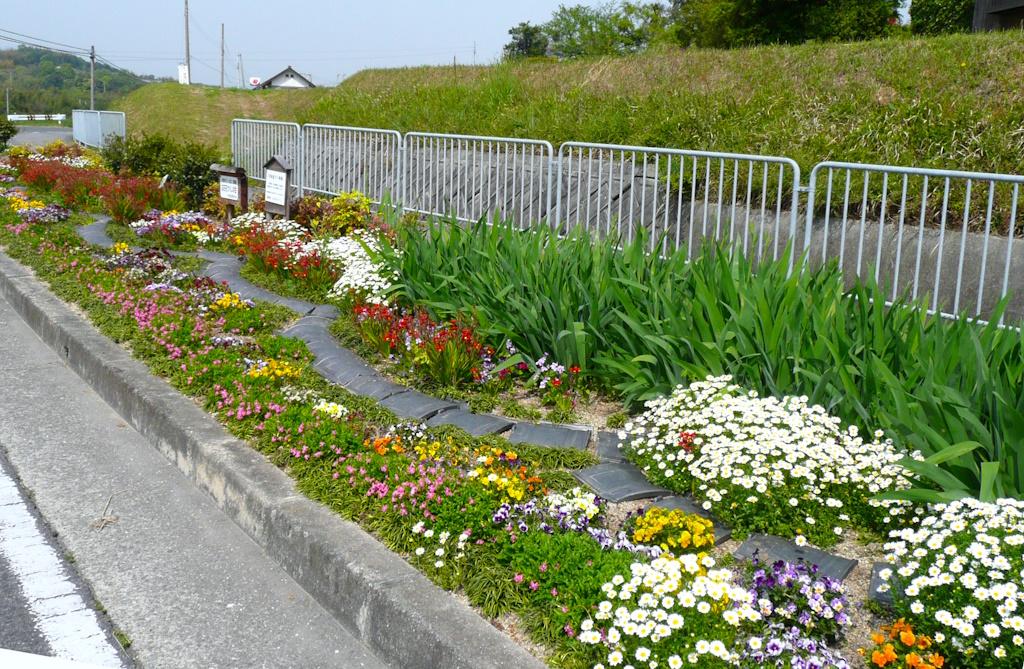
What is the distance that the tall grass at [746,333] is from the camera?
11.5ft

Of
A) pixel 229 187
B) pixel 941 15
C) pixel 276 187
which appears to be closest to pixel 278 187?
pixel 276 187

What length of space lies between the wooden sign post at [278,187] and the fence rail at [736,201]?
995 millimetres

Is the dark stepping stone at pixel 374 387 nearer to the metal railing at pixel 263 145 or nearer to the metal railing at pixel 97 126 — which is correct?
the metal railing at pixel 263 145

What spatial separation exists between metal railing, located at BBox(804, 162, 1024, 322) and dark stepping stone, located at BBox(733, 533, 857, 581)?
300 cm

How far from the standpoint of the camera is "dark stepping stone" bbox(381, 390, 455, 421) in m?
4.96

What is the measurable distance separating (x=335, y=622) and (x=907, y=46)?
11.1 metres

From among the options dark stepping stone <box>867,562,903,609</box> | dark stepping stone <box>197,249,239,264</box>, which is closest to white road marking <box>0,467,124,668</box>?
dark stepping stone <box>867,562,903,609</box>

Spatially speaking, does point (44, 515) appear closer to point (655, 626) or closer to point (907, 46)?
point (655, 626)

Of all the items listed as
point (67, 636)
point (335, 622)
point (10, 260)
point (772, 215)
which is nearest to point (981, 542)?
point (335, 622)

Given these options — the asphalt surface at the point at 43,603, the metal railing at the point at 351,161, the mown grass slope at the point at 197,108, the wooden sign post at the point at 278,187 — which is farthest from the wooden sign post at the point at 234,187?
the mown grass slope at the point at 197,108

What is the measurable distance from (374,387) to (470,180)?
193 inches

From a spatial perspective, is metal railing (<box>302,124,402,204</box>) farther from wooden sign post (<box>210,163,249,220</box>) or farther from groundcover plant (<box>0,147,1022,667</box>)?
groundcover plant (<box>0,147,1022,667</box>)

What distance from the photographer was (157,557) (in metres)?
3.76

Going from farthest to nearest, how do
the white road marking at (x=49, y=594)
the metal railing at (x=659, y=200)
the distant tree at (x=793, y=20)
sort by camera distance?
the distant tree at (x=793, y=20) < the metal railing at (x=659, y=200) < the white road marking at (x=49, y=594)
